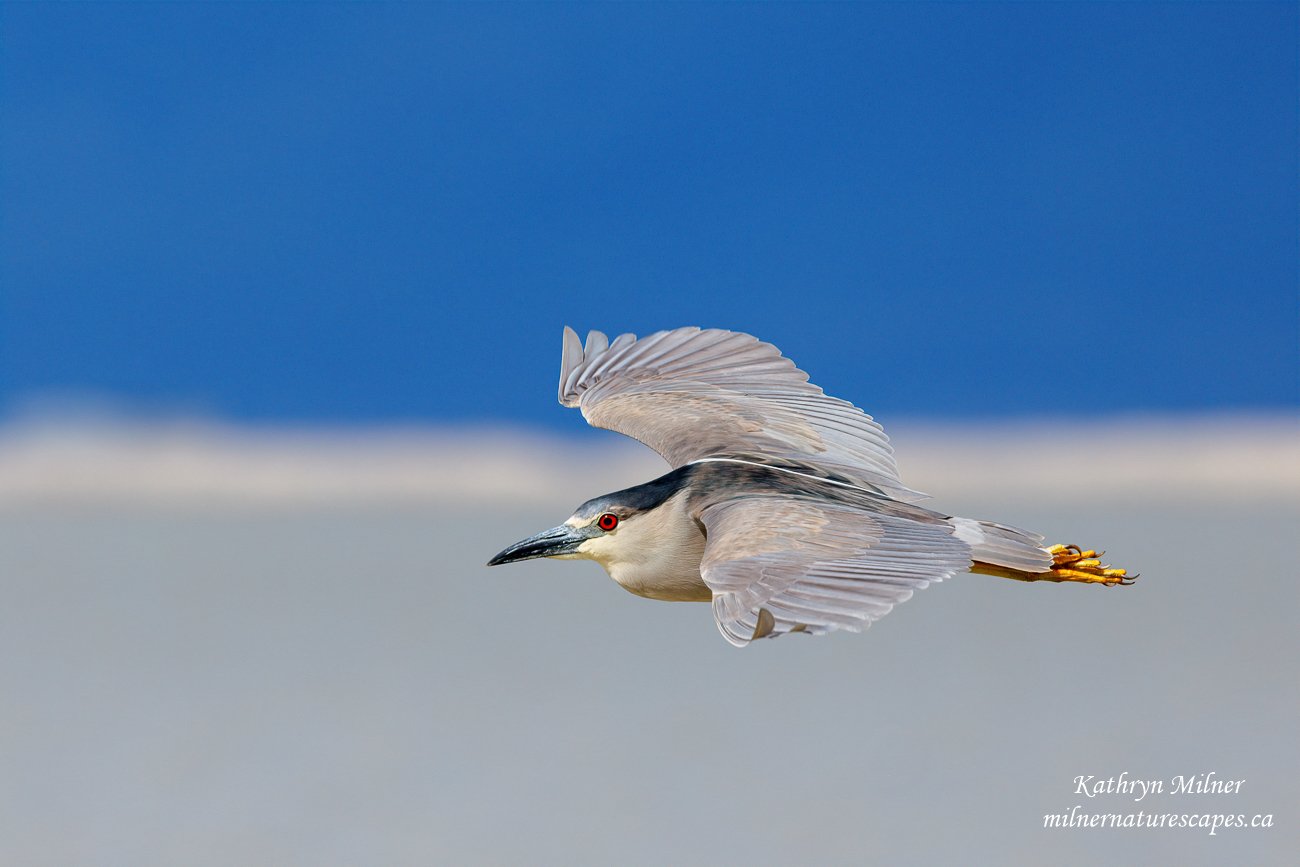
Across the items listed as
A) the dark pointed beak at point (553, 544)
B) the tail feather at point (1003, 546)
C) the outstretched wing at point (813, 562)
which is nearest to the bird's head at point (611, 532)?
the dark pointed beak at point (553, 544)

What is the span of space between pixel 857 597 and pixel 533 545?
1.14 meters

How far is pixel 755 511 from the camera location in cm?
361

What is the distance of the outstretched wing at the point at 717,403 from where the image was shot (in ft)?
14.9

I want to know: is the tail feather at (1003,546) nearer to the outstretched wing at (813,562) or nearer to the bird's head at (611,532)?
the outstretched wing at (813,562)

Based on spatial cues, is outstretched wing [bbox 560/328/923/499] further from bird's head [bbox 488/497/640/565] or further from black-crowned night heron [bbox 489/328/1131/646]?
bird's head [bbox 488/497/640/565]

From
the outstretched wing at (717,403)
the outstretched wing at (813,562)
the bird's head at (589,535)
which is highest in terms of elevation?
the outstretched wing at (717,403)

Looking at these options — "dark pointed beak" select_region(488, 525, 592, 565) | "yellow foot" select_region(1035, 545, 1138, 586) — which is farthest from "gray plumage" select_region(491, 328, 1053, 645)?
"yellow foot" select_region(1035, 545, 1138, 586)

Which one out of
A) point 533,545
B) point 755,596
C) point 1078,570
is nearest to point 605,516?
point 533,545

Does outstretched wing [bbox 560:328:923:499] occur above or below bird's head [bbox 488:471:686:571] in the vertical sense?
above

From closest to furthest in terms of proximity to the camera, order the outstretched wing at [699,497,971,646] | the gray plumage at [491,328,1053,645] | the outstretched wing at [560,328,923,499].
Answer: the outstretched wing at [699,497,971,646] < the gray plumage at [491,328,1053,645] < the outstretched wing at [560,328,923,499]

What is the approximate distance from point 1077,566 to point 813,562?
1.32 metres

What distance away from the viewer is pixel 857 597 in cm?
302

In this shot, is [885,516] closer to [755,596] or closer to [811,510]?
[811,510]

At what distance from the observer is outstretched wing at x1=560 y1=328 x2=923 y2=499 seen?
455 cm
